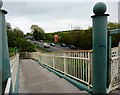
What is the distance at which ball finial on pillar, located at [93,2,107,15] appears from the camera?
11.3 feet

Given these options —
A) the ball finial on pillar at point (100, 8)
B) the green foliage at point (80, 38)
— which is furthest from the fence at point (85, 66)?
the green foliage at point (80, 38)

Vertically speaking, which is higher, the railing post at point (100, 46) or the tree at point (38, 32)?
the tree at point (38, 32)

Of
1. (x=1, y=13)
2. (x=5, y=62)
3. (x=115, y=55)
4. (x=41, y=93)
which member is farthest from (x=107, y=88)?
(x=1, y=13)

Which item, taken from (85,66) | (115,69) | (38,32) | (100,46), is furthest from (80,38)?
(100,46)

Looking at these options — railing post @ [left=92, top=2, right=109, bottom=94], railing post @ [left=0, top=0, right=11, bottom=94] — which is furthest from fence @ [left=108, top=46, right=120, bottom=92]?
Answer: railing post @ [left=0, top=0, right=11, bottom=94]

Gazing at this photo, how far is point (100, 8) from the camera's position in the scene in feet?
11.3

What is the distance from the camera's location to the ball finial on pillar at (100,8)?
3.44 metres

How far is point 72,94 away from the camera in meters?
4.07

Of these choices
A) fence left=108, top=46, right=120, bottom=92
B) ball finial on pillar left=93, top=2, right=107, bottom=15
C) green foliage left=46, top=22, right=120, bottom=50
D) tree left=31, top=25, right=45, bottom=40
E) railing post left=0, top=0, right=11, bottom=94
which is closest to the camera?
railing post left=0, top=0, right=11, bottom=94

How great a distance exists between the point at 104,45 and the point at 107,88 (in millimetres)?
848

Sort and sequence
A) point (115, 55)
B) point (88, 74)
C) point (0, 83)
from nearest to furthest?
point (0, 83) → point (115, 55) → point (88, 74)

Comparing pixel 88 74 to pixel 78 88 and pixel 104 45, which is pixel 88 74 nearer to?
pixel 78 88

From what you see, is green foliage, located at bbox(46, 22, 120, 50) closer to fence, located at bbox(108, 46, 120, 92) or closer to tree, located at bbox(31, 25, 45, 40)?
tree, located at bbox(31, 25, 45, 40)

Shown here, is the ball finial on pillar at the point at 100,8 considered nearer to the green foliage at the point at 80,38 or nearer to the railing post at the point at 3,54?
the railing post at the point at 3,54
